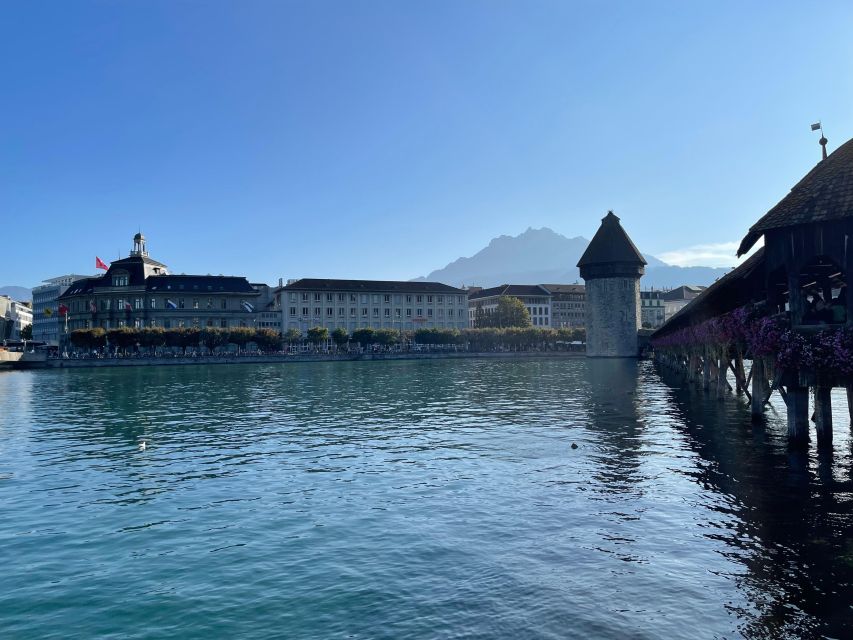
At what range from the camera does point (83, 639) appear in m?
9.18

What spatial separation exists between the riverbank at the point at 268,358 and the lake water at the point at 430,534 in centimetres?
8119

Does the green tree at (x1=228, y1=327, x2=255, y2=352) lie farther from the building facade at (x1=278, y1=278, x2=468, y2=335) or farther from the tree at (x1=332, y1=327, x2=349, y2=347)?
the building facade at (x1=278, y1=278, x2=468, y2=335)

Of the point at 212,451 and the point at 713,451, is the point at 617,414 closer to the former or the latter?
the point at 713,451

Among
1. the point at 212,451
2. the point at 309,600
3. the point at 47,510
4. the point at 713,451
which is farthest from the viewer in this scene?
the point at 212,451

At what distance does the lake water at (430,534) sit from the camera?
959 cm

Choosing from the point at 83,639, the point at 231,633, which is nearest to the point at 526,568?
the point at 231,633

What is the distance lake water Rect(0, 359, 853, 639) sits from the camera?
31.5ft

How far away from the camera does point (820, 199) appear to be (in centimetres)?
1870

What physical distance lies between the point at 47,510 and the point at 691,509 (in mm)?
14874

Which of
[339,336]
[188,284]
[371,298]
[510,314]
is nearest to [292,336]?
[339,336]

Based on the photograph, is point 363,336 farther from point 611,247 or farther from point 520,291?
point 520,291

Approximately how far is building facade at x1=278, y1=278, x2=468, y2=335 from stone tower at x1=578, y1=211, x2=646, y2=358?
41266mm

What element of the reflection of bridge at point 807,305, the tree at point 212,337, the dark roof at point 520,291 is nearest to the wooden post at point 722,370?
the reflection of bridge at point 807,305

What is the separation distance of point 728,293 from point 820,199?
13742 millimetres
